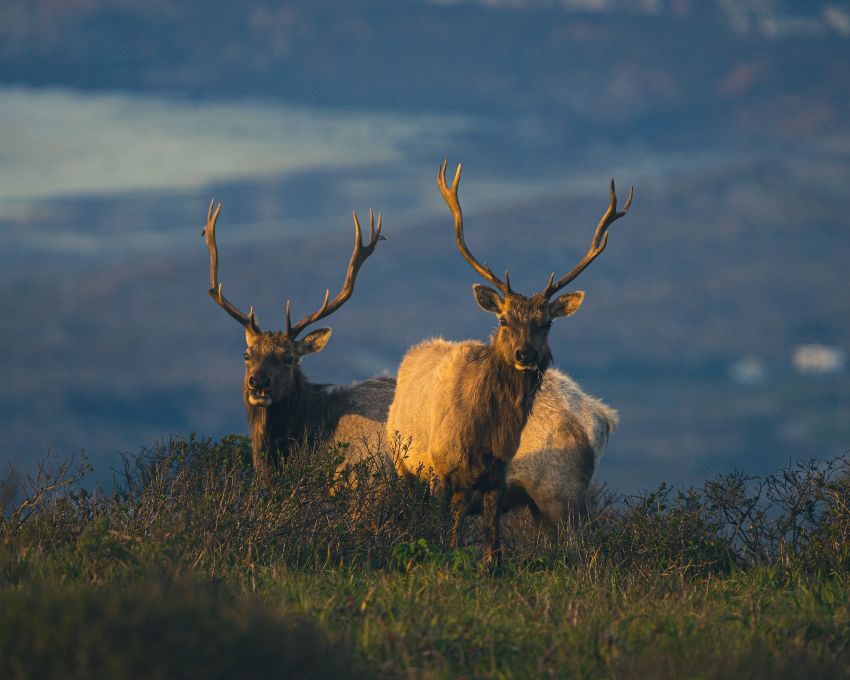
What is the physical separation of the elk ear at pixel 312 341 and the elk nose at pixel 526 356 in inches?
132

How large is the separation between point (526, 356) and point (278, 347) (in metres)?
3.44

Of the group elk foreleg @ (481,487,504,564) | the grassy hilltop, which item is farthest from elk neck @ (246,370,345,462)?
elk foreleg @ (481,487,504,564)

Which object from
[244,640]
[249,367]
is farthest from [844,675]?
[249,367]

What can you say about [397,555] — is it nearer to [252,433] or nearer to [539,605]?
[539,605]

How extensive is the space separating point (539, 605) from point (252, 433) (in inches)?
219

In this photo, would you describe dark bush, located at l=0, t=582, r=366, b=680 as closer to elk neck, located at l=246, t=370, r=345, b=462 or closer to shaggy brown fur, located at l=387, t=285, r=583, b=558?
shaggy brown fur, located at l=387, t=285, r=583, b=558

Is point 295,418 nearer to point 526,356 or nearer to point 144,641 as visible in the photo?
point 526,356

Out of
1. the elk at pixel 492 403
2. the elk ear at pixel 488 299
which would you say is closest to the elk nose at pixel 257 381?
the elk at pixel 492 403

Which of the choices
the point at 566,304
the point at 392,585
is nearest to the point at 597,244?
the point at 566,304

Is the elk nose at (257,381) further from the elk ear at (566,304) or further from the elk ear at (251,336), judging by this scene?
the elk ear at (566,304)

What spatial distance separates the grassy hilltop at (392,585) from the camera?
4.10 metres

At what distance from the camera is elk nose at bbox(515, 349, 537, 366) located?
8312 millimetres

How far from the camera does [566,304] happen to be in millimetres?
8914

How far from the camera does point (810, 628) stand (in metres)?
5.74
